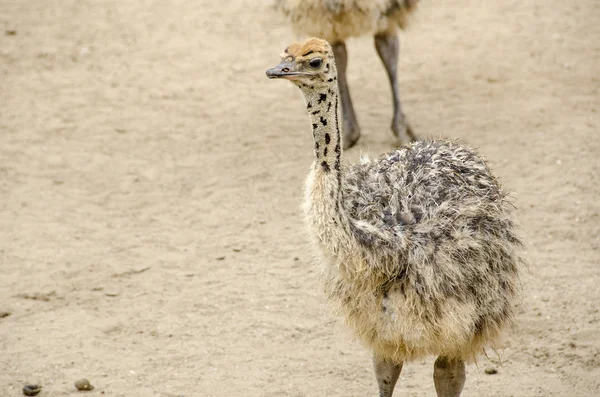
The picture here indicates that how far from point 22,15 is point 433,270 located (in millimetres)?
8497

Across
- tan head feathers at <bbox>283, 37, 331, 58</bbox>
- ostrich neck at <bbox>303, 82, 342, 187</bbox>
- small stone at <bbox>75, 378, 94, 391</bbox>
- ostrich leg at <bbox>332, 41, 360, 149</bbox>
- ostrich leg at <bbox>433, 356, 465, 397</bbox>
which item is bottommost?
small stone at <bbox>75, 378, 94, 391</bbox>

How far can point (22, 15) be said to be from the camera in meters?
11.2

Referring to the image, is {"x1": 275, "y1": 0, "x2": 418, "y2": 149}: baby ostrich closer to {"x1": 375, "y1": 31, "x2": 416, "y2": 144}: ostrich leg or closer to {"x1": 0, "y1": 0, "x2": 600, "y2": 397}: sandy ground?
{"x1": 375, "y1": 31, "x2": 416, "y2": 144}: ostrich leg

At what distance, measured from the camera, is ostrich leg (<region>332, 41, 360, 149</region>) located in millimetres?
8016

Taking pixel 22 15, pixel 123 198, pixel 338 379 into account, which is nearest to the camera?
pixel 338 379

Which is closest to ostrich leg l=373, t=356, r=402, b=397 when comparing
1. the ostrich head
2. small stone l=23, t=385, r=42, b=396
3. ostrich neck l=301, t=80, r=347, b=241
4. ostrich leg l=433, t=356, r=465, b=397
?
ostrich leg l=433, t=356, r=465, b=397

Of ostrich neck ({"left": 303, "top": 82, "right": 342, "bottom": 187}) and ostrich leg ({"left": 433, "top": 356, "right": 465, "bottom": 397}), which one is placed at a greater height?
ostrich neck ({"left": 303, "top": 82, "right": 342, "bottom": 187})

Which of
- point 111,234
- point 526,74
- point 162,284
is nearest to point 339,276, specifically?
point 162,284

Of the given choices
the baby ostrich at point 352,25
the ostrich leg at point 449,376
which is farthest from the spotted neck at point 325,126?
the baby ostrich at point 352,25

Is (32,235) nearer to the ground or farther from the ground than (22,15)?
nearer to the ground

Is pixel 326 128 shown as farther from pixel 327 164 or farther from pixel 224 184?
pixel 224 184

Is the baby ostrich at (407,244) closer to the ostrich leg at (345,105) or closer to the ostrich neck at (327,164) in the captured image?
the ostrich neck at (327,164)

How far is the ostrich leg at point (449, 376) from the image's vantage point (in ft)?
15.2

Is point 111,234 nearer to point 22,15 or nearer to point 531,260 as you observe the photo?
point 531,260
